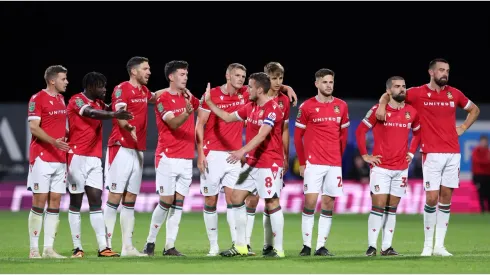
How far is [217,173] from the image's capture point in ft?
42.3

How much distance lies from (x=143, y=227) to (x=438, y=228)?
7.38m

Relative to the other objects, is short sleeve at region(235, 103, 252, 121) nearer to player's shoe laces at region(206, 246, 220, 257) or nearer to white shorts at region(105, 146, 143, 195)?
white shorts at region(105, 146, 143, 195)

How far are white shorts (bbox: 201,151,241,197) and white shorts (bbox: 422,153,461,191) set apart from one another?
262 cm

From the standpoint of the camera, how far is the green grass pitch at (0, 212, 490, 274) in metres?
10.7

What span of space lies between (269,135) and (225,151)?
1.02m

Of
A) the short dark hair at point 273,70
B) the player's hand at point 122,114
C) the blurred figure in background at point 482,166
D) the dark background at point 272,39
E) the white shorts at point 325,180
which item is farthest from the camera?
the dark background at point 272,39

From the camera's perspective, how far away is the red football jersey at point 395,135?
12617 mm

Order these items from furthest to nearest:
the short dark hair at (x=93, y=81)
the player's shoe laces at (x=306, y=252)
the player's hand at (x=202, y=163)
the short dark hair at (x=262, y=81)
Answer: the player's hand at (x=202, y=163)
the player's shoe laces at (x=306, y=252)
the short dark hair at (x=93, y=81)
the short dark hair at (x=262, y=81)

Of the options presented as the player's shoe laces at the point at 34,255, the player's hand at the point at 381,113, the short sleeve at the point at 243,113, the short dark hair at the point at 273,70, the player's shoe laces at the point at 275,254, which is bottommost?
the player's shoe laces at the point at 34,255

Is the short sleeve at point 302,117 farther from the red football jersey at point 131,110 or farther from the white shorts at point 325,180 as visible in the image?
the red football jersey at point 131,110

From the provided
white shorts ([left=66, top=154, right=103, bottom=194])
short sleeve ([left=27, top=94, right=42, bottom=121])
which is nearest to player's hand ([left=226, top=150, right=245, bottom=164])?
white shorts ([left=66, top=154, right=103, bottom=194])

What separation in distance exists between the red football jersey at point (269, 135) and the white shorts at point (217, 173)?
2.33ft

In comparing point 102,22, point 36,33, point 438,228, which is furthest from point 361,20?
point 438,228

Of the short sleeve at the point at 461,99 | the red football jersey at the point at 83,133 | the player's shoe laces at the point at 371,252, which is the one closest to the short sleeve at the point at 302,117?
the player's shoe laces at the point at 371,252
